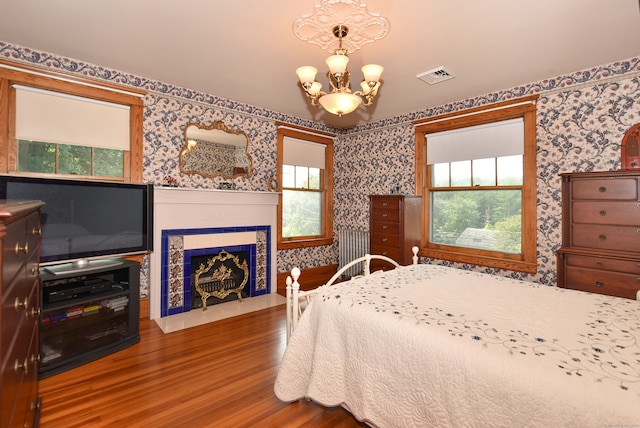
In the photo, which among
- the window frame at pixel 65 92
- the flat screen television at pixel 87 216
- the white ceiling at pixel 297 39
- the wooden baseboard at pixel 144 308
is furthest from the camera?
the wooden baseboard at pixel 144 308

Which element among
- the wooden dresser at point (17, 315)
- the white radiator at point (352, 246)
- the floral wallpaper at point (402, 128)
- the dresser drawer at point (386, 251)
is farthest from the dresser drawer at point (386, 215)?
the wooden dresser at point (17, 315)

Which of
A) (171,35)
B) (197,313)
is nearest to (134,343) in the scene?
(197,313)

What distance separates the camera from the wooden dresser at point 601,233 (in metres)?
2.55

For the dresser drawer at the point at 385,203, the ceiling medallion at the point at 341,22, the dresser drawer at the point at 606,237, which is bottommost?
the dresser drawer at the point at 606,237

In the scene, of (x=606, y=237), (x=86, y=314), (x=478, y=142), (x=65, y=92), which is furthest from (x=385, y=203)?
(x=65, y=92)

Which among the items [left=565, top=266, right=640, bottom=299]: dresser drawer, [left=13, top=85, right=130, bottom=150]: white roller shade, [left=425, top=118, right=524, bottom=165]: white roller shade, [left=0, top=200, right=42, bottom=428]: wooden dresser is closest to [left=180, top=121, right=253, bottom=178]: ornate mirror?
[left=13, top=85, right=130, bottom=150]: white roller shade

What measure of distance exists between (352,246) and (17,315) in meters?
4.29

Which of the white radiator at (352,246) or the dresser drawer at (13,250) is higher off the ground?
the dresser drawer at (13,250)

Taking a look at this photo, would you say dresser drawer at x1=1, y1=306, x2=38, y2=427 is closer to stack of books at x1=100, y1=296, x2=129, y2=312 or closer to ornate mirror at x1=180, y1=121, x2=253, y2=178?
stack of books at x1=100, y1=296, x2=129, y2=312

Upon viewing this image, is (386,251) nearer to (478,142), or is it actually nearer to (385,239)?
(385,239)

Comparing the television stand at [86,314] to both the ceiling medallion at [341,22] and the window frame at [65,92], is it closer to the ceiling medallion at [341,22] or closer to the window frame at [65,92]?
the window frame at [65,92]

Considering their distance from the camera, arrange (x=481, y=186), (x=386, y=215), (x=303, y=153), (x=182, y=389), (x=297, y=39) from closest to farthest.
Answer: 1. (x=182, y=389)
2. (x=297, y=39)
3. (x=481, y=186)
4. (x=386, y=215)
5. (x=303, y=153)

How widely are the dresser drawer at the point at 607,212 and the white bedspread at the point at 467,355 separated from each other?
3.82ft

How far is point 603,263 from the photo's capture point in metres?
2.65
